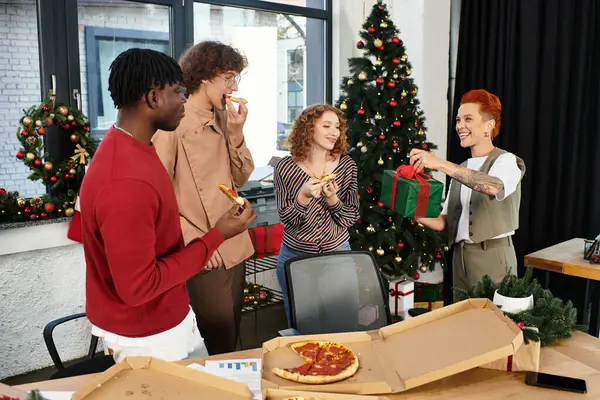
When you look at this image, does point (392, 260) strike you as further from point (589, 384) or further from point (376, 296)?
point (589, 384)

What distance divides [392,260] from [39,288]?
229cm

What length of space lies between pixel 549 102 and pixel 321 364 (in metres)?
3.50

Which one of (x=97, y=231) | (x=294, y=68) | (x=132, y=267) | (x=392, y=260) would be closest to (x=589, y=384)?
(x=132, y=267)

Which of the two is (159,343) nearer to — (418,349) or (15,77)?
(418,349)

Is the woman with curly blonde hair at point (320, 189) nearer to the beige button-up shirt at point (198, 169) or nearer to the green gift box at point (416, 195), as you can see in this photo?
the green gift box at point (416, 195)

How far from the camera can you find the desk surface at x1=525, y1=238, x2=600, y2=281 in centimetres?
294

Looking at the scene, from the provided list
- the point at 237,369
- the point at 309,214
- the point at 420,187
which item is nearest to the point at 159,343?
the point at 237,369

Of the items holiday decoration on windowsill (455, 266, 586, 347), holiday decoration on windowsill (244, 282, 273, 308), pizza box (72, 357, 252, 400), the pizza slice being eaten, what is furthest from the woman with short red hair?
holiday decoration on windowsill (244, 282, 273, 308)

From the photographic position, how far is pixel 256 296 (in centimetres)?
397

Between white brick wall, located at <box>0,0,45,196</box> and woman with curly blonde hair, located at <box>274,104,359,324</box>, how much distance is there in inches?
67.7

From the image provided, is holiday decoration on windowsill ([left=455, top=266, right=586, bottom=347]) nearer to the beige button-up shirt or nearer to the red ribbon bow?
the red ribbon bow

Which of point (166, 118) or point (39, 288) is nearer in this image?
point (166, 118)

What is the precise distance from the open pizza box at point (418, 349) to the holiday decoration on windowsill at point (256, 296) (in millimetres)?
2474

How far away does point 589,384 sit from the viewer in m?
1.49
